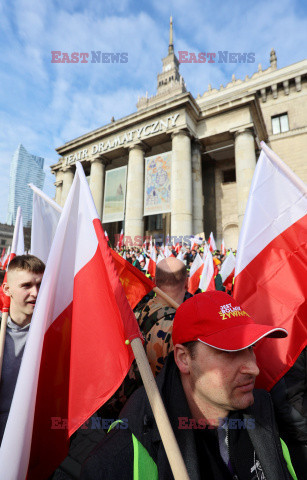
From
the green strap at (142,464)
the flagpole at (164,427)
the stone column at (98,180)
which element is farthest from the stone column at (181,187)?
the green strap at (142,464)

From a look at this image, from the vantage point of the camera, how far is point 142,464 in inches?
37.6

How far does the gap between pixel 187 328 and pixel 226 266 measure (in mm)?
4249

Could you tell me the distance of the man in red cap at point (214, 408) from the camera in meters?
1.08

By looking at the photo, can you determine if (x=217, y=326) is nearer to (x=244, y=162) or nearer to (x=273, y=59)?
(x=244, y=162)

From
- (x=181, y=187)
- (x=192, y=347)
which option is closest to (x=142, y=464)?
(x=192, y=347)

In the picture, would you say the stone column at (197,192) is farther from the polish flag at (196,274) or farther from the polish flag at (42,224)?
the polish flag at (42,224)

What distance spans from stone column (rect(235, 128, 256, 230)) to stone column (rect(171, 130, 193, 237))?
131 inches

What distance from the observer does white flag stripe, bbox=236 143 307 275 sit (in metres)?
2.34

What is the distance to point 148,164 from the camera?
19.4m

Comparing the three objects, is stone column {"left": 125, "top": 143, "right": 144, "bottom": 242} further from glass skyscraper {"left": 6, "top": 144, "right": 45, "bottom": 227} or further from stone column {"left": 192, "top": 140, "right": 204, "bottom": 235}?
glass skyscraper {"left": 6, "top": 144, "right": 45, "bottom": 227}

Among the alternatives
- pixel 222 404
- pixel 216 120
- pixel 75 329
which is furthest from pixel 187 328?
pixel 216 120

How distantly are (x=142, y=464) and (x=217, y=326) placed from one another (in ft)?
2.02

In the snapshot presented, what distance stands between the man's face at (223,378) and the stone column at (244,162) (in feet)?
53.9

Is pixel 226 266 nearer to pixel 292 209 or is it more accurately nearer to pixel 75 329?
pixel 292 209
